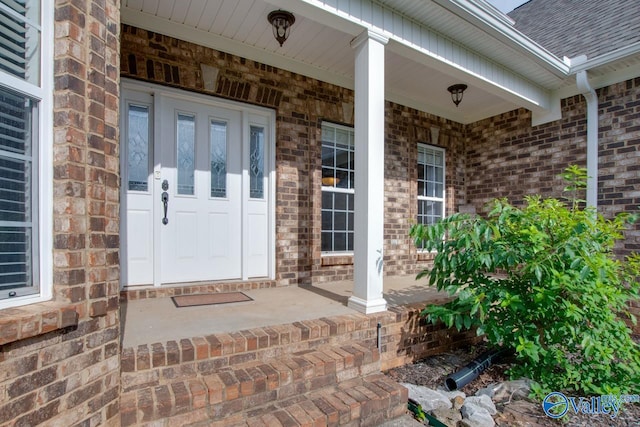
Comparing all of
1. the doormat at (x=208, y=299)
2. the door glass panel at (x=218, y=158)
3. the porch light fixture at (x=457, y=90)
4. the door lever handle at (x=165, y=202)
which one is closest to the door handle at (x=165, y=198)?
the door lever handle at (x=165, y=202)

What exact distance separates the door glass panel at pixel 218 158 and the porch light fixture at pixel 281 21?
3.73 feet

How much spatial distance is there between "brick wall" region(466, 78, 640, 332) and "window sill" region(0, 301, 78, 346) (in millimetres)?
5591

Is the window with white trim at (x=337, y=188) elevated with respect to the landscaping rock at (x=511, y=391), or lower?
elevated

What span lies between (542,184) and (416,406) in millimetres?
4240

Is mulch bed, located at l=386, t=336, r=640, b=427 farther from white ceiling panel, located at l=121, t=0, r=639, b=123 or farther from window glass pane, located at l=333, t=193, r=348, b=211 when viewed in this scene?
white ceiling panel, located at l=121, t=0, r=639, b=123

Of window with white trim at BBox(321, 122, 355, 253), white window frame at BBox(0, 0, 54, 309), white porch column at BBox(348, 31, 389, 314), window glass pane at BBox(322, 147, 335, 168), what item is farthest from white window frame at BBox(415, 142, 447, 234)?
white window frame at BBox(0, 0, 54, 309)

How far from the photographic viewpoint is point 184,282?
348 centimetres

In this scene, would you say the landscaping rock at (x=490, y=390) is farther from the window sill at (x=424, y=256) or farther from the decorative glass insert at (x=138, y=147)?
the decorative glass insert at (x=138, y=147)

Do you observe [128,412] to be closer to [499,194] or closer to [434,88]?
[434,88]

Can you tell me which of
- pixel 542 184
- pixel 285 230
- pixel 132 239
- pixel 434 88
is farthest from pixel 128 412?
pixel 542 184

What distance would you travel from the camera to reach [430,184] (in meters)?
5.68

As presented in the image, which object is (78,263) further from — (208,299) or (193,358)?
(208,299)

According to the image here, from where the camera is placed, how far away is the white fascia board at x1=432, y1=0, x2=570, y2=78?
3065 millimetres

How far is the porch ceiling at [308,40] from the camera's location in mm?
3006
